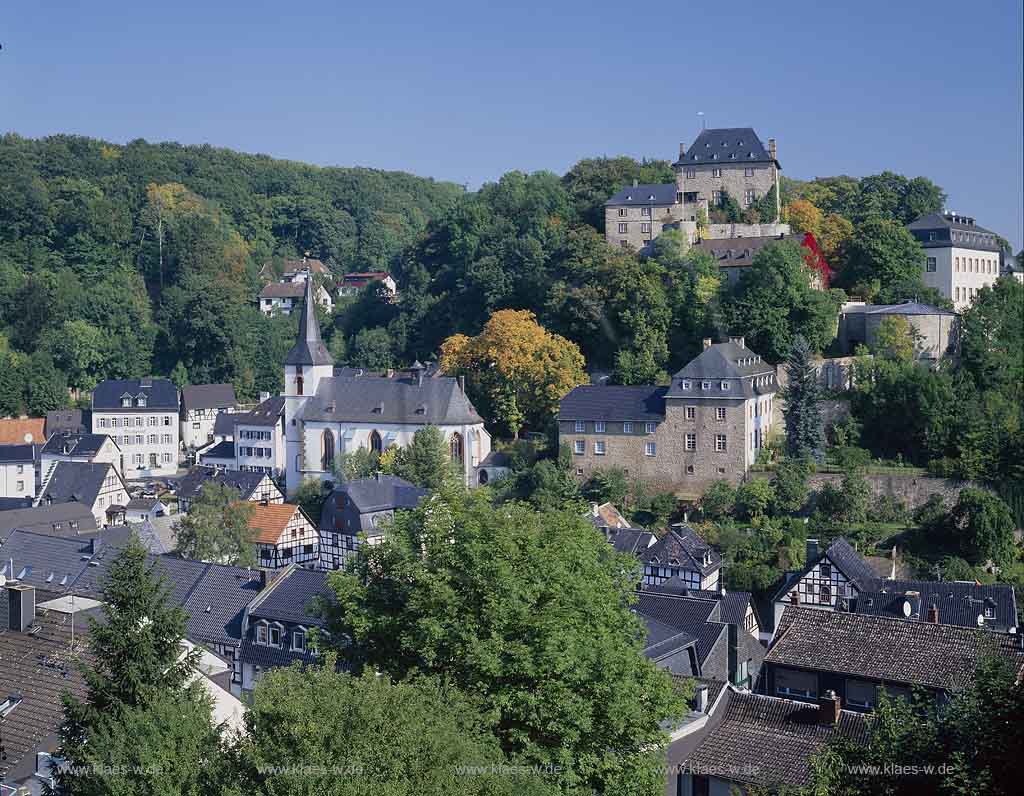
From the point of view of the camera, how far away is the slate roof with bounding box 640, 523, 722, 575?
126ft

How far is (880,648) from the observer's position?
81.6ft

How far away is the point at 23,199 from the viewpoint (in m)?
83.2

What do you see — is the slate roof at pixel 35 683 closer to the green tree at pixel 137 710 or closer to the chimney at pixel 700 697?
the green tree at pixel 137 710

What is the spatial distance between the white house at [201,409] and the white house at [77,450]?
5.44 meters

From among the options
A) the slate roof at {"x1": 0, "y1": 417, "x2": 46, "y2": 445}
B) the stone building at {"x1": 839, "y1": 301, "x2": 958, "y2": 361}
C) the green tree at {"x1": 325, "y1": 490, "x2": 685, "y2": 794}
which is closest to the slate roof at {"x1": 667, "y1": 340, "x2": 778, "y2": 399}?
the stone building at {"x1": 839, "y1": 301, "x2": 958, "y2": 361}

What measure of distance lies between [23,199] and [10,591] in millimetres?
67471

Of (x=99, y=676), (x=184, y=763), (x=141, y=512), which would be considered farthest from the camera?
(x=141, y=512)

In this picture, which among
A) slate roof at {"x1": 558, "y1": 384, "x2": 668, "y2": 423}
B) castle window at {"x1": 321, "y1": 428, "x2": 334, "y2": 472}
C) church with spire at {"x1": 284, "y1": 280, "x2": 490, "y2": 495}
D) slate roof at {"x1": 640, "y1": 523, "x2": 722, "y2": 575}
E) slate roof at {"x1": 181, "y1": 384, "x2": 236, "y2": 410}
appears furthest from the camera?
slate roof at {"x1": 181, "y1": 384, "x2": 236, "y2": 410}

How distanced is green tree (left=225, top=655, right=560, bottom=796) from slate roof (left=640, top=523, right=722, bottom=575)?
23951 millimetres

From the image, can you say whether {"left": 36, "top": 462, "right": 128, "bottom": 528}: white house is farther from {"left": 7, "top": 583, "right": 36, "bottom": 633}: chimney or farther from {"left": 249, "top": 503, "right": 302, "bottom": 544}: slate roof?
{"left": 7, "top": 583, "right": 36, "bottom": 633}: chimney

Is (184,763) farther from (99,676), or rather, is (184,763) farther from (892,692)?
(892,692)

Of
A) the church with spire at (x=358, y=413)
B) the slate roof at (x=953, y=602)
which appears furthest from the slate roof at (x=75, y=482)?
the slate roof at (x=953, y=602)

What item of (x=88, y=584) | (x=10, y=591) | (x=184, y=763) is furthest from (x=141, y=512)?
(x=184, y=763)

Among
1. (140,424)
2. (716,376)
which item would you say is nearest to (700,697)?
(716,376)
